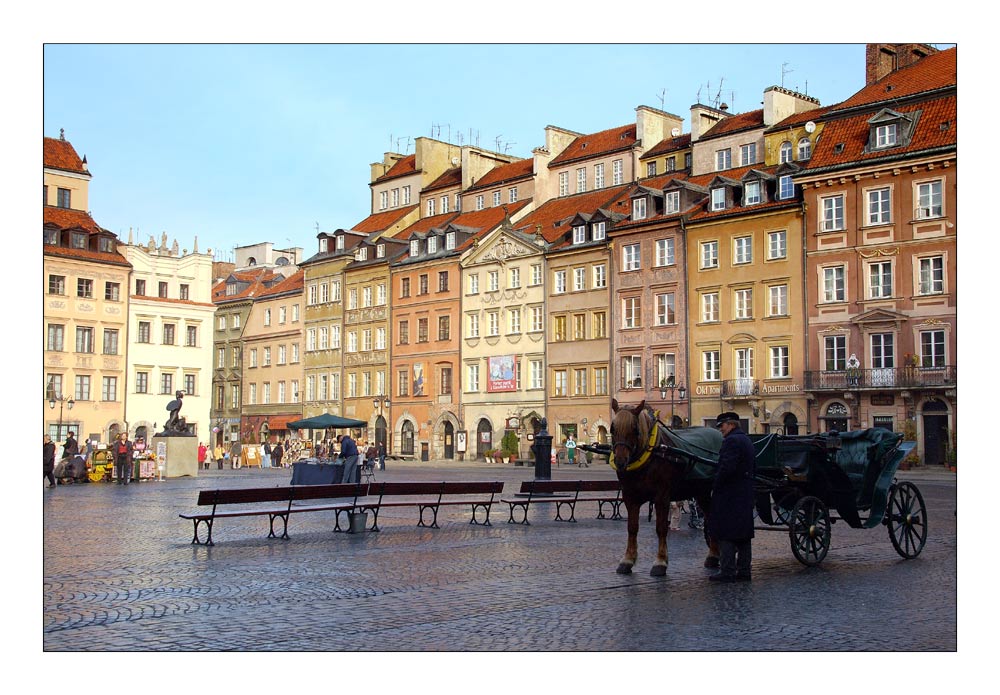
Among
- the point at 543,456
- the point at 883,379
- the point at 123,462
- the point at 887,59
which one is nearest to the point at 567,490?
the point at 543,456

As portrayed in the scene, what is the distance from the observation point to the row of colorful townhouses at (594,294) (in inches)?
1614

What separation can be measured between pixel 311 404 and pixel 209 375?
11.9 metres

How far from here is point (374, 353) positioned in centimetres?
6631

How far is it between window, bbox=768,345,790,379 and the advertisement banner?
49.1 feet

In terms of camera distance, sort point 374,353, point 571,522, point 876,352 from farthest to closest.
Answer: point 374,353
point 876,352
point 571,522

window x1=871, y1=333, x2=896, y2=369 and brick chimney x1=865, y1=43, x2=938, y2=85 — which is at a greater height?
brick chimney x1=865, y1=43, x2=938, y2=85

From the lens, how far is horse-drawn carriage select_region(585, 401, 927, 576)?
11.9 meters

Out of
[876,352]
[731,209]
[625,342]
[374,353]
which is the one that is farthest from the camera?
[374,353]

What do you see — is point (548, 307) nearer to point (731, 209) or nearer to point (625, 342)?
point (625, 342)

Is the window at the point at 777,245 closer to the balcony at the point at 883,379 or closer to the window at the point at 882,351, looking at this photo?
the balcony at the point at 883,379

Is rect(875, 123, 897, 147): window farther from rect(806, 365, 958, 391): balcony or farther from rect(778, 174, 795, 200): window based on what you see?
rect(806, 365, 958, 391): balcony

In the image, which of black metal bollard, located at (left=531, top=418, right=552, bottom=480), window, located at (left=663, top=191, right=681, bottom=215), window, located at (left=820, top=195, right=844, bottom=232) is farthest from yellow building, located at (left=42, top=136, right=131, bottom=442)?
window, located at (left=820, top=195, right=844, bottom=232)

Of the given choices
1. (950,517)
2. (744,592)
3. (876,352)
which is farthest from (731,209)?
(744,592)

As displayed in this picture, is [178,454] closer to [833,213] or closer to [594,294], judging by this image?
[594,294]
